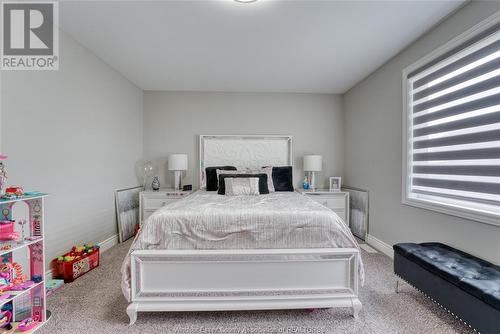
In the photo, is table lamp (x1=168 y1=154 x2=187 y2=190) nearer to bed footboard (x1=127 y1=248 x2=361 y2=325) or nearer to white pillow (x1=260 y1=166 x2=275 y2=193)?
white pillow (x1=260 y1=166 x2=275 y2=193)

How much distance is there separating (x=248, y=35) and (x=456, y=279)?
268cm

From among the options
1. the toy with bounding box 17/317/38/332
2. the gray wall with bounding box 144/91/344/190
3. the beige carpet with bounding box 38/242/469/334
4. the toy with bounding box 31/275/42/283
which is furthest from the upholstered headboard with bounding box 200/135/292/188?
the toy with bounding box 17/317/38/332

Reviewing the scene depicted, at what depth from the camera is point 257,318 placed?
1732mm

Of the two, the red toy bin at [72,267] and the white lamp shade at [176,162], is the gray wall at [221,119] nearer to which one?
the white lamp shade at [176,162]

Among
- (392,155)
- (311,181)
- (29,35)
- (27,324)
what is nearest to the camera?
(27,324)

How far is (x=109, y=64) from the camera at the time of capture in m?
3.14

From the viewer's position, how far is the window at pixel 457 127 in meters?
1.74

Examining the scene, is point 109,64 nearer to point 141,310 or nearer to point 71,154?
point 71,154

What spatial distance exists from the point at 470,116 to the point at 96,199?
4073 mm

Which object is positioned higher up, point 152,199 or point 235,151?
point 235,151

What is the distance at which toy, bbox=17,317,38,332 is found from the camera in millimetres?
1571

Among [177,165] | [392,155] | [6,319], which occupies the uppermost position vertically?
[392,155]

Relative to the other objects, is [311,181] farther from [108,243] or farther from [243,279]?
[108,243]

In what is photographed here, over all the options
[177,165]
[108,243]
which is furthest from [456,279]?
[108,243]
